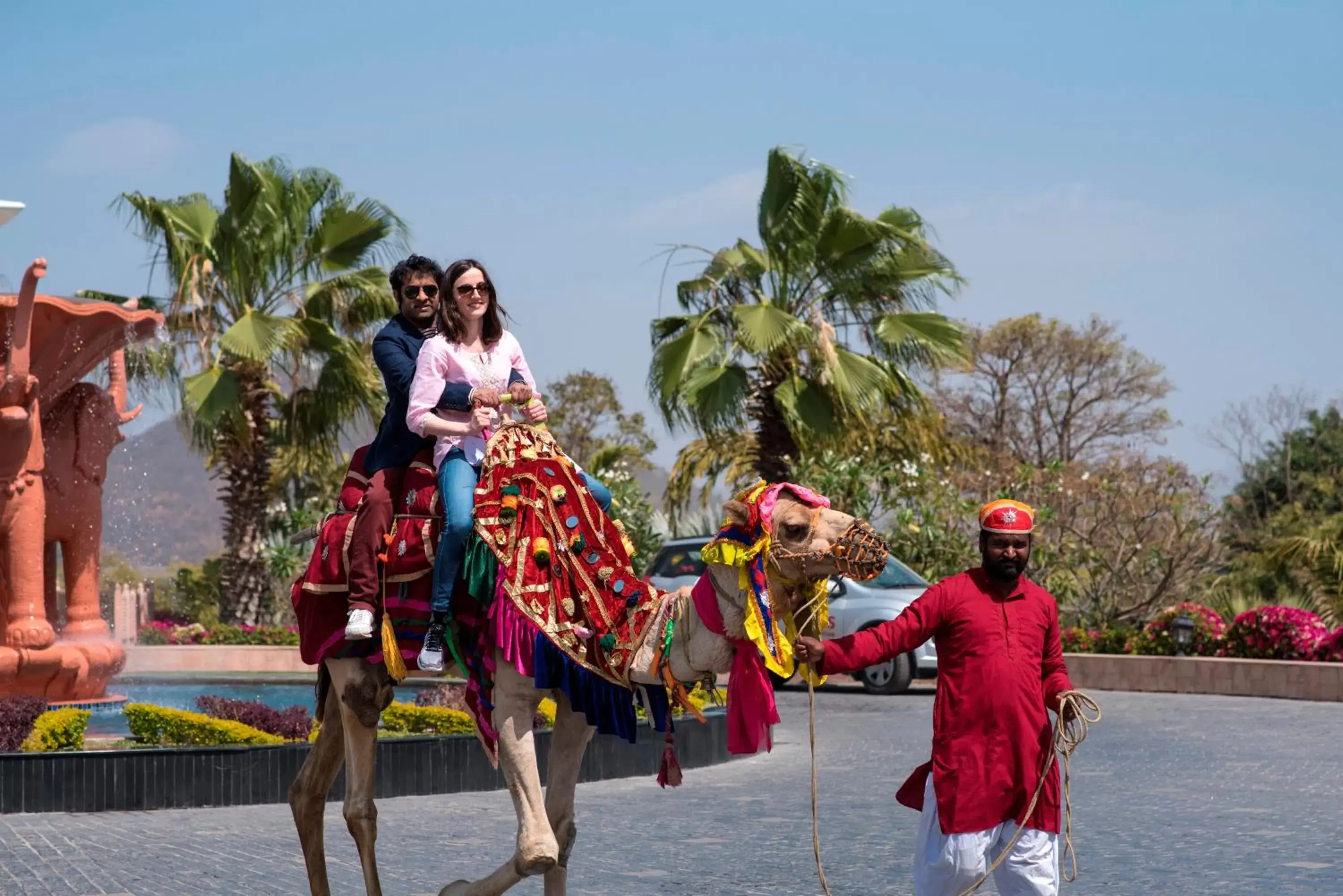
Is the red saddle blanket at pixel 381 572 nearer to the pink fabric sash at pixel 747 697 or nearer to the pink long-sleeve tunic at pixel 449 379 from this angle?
the pink long-sleeve tunic at pixel 449 379

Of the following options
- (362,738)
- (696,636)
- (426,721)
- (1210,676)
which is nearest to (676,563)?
(1210,676)

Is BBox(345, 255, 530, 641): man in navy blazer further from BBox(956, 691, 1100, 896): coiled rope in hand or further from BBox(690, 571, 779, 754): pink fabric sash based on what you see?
BBox(956, 691, 1100, 896): coiled rope in hand

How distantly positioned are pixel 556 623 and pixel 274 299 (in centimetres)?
2497

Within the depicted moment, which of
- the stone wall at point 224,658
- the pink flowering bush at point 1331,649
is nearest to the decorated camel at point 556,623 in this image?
the pink flowering bush at point 1331,649

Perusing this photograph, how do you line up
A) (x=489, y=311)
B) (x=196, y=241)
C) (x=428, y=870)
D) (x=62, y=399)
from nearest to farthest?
(x=489, y=311), (x=428, y=870), (x=62, y=399), (x=196, y=241)

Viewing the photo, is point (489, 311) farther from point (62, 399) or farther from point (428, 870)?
point (62, 399)

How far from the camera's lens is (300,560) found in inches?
1281

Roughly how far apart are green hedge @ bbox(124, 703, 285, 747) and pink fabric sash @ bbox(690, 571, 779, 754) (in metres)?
6.95

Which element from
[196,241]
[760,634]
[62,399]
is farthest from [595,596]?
[196,241]

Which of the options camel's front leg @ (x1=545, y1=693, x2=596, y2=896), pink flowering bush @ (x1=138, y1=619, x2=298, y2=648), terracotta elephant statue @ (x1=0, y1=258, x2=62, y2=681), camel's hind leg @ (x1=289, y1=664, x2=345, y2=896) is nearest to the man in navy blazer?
camel's hind leg @ (x1=289, y1=664, x2=345, y2=896)

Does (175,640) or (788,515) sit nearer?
(788,515)

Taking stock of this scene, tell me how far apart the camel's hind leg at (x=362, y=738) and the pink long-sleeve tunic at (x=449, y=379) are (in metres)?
0.97

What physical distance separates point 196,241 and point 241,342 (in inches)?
127

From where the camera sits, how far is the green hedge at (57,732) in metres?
12.0
